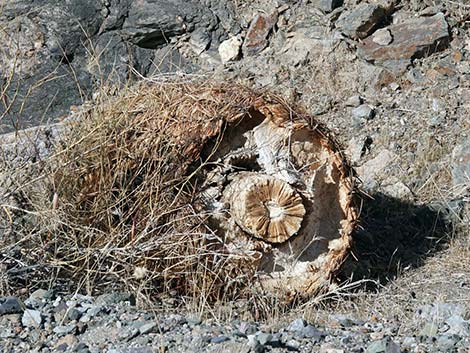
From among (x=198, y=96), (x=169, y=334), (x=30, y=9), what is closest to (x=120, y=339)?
(x=169, y=334)

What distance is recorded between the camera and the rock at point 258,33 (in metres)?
7.78

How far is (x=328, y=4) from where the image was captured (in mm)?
7703

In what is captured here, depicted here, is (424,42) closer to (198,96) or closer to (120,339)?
(198,96)

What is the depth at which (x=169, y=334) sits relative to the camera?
3869mm

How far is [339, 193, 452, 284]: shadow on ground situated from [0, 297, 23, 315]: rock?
1.88 meters

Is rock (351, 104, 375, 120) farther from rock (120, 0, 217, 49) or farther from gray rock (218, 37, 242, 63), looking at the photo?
rock (120, 0, 217, 49)

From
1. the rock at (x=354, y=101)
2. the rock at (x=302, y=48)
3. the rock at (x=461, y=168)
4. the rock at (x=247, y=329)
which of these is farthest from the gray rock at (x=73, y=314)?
the rock at (x=302, y=48)

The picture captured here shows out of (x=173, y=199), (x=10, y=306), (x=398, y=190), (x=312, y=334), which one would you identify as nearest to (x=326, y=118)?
(x=398, y=190)

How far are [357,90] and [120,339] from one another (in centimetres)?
399

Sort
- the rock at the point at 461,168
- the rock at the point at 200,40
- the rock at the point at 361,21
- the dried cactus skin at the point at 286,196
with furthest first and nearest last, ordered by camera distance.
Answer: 1. the rock at the point at 200,40
2. the rock at the point at 361,21
3. the rock at the point at 461,168
4. the dried cactus skin at the point at 286,196

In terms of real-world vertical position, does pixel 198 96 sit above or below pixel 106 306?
above

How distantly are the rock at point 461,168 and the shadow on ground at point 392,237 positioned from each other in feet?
0.86

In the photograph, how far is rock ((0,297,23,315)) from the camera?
160 inches

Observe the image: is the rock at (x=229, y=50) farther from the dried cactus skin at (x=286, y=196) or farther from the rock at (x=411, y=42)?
the dried cactus skin at (x=286, y=196)
